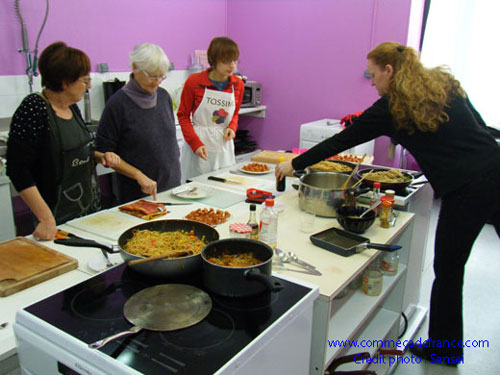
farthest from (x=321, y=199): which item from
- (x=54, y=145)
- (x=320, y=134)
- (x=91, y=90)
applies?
(x=91, y=90)

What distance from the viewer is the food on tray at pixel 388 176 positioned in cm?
229

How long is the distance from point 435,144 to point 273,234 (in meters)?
0.91

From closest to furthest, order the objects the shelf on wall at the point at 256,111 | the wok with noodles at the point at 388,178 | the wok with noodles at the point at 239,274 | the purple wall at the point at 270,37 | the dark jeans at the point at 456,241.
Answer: the wok with noodles at the point at 239,274, the dark jeans at the point at 456,241, the wok with noodles at the point at 388,178, the purple wall at the point at 270,37, the shelf on wall at the point at 256,111

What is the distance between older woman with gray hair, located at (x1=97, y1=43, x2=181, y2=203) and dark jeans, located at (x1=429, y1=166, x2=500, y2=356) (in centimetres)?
144

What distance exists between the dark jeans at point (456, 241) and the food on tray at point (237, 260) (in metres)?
1.19

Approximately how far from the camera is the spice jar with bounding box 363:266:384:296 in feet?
6.51

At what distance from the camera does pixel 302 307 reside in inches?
48.4

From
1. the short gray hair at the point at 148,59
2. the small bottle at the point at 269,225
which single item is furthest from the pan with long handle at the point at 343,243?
the short gray hair at the point at 148,59

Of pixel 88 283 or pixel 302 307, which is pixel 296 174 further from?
pixel 88 283

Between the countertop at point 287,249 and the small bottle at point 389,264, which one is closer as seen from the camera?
the countertop at point 287,249

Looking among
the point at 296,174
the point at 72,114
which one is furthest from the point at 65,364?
the point at 296,174

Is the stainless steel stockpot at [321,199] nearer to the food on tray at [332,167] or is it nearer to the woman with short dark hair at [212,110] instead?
the food on tray at [332,167]

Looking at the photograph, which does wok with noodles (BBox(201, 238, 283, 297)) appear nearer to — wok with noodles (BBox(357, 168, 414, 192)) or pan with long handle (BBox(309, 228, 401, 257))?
pan with long handle (BBox(309, 228, 401, 257))

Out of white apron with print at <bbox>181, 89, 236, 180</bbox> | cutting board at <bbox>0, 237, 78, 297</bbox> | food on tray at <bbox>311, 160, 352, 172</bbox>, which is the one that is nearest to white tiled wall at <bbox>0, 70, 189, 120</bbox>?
white apron with print at <bbox>181, 89, 236, 180</bbox>
